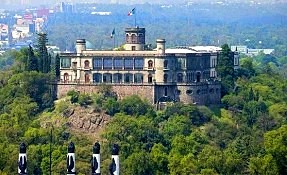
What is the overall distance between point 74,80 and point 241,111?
10.7 meters

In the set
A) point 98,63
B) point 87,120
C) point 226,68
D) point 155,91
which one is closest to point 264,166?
point 87,120

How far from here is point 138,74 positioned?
85062 millimetres

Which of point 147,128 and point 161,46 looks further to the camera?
point 161,46

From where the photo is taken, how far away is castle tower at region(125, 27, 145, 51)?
88.2 meters

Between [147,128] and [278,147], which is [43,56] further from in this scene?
[278,147]

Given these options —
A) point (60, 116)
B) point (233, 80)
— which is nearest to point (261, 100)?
point (233, 80)

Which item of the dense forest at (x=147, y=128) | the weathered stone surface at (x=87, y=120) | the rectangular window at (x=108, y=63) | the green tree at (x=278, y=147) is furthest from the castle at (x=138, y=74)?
the green tree at (x=278, y=147)

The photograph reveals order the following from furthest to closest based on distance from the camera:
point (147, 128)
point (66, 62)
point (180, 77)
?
point (66, 62), point (180, 77), point (147, 128)

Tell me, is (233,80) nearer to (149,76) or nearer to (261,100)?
(261,100)

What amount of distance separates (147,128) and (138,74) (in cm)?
707

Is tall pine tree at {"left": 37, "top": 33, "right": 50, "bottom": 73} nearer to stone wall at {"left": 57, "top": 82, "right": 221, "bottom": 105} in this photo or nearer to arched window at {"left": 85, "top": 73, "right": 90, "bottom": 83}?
stone wall at {"left": 57, "top": 82, "right": 221, "bottom": 105}

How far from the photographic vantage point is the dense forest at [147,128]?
7012cm

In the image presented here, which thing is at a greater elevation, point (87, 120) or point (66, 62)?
point (66, 62)

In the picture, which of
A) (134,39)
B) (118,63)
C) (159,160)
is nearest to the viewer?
(159,160)
